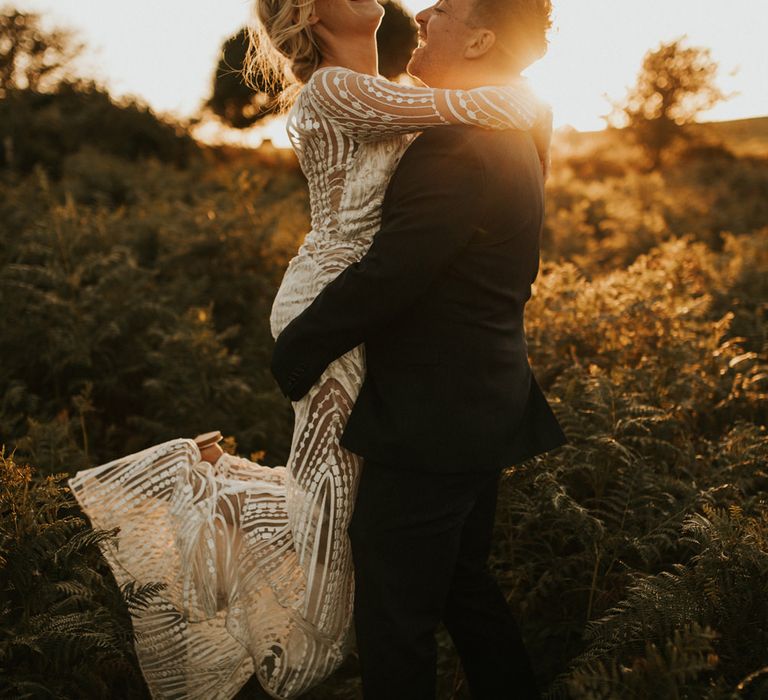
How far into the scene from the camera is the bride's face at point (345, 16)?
7.52 feet

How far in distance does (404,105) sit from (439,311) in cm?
62

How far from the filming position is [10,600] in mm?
2553

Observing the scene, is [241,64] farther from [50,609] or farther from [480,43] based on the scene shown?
[50,609]

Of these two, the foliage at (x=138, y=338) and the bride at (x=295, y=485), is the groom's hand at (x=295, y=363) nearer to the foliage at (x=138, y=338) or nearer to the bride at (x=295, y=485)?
the bride at (x=295, y=485)

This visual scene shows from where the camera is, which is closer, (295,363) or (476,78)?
(295,363)

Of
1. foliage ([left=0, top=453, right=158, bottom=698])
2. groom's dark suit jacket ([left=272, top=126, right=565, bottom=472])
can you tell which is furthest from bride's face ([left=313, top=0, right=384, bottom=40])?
foliage ([left=0, top=453, right=158, bottom=698])

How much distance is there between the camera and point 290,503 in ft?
8.03

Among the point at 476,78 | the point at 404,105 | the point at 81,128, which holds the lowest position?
the point at 404,105

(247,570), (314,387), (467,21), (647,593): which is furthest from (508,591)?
(467,21)

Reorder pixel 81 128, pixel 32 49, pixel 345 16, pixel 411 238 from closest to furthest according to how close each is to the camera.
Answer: pixel 411 238 < pixel 345 16 < pixel 81 128 < pixel 32 49

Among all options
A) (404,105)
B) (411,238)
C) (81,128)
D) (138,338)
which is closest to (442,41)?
(404,105)

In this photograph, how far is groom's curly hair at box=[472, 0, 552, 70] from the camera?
7.11ft

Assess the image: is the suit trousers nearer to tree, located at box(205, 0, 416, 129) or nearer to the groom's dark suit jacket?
the groom's dark suit jacket

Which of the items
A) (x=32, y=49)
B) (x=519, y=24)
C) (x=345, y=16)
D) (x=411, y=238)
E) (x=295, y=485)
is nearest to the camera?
(x=411, y=238)
